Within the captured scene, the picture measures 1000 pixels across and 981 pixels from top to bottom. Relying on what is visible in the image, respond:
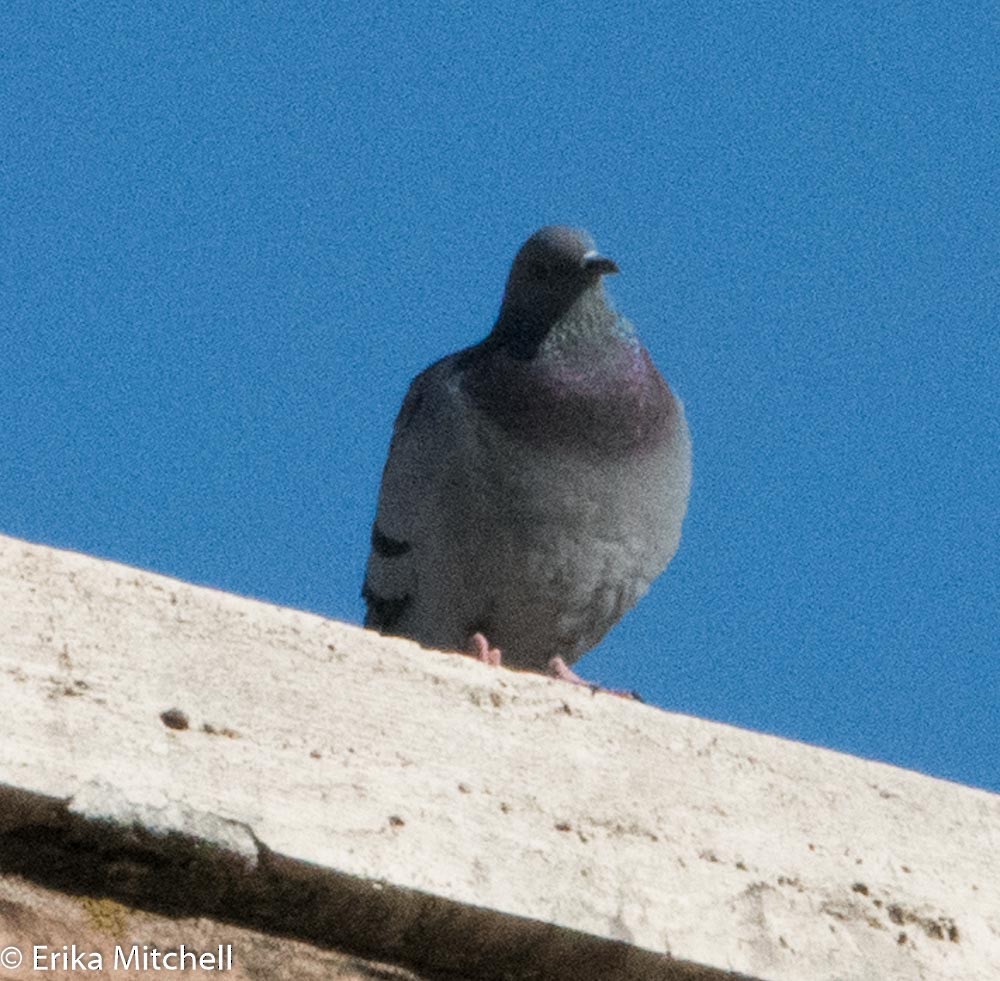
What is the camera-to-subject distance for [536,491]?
254 inches

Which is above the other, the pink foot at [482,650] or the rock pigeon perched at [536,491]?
the rock pigeon perched at [536,491]

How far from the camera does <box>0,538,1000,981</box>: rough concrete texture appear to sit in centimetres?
354

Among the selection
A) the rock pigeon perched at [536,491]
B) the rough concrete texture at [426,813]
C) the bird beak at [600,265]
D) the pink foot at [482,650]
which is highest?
the bird beak at [600,265]

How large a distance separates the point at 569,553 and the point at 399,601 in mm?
697

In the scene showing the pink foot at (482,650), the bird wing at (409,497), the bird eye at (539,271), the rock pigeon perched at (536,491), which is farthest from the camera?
the bird eye at (539,271)

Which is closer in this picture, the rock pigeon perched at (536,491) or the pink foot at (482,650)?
the pink foot at (482,650)

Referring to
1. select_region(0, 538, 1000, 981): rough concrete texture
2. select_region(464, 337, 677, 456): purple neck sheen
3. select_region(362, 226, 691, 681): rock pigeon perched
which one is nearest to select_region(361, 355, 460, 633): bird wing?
select_region(362, 226, 691, 681): rock pigeon perched

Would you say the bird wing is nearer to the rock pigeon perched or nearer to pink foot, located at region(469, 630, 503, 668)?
the rock pigeon perched

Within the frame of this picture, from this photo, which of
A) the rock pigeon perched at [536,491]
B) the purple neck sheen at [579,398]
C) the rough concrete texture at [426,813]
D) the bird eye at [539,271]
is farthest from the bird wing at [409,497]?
the rough concrete texture at [426,813]

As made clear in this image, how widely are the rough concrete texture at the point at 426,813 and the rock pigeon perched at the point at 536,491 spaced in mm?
2154

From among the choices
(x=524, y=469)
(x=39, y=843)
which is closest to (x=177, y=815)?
(x=39, y=843)

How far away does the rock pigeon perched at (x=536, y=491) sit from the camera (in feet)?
21.2

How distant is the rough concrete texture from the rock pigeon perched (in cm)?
215

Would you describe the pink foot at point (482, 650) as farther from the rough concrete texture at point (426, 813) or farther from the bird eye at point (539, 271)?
the rough concrete texture at point (426, 813)
